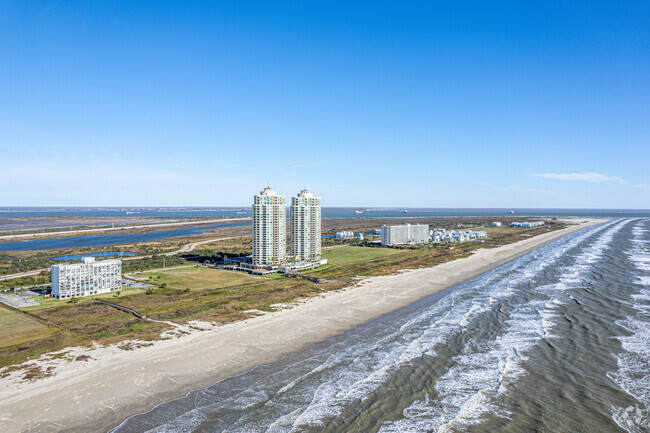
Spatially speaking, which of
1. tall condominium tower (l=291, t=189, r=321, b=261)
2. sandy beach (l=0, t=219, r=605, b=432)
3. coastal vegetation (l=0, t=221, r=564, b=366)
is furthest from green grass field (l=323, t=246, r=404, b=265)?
sandy beach (l=0, t=219, r=605, b=432)

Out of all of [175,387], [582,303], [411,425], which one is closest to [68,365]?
[175,387]

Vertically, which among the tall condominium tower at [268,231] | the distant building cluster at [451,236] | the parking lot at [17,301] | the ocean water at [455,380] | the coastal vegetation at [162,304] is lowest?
the ocean water at [455,380]

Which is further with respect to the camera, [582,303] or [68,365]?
[582,303]

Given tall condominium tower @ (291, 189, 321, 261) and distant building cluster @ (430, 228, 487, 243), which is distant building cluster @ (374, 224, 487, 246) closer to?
distant building cluster @ (430, 228, 487, 243)

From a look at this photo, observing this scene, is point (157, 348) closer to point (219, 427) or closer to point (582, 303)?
point (219, 427)

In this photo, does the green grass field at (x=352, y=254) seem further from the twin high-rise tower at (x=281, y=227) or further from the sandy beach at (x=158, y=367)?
the sandy beach at (x=158, y=367)

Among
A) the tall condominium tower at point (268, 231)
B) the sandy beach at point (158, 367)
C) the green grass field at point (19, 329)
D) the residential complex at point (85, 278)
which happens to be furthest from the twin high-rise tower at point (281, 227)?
the green grass field at point (19, 329)
